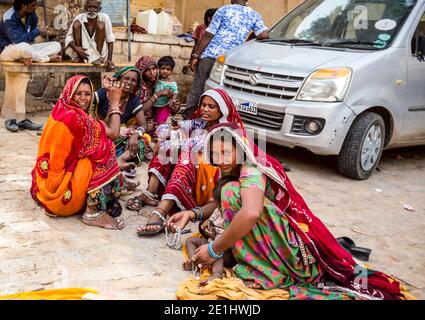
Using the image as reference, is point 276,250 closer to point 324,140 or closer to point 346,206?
point 346,206

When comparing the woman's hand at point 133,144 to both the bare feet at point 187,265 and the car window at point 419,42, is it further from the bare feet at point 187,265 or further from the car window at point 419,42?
the car window at point 419,42

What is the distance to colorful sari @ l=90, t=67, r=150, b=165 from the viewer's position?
15.9 feet

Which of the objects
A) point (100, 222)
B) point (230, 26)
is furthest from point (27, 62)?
point (100, 222)

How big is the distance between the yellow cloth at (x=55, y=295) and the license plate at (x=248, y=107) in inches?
133

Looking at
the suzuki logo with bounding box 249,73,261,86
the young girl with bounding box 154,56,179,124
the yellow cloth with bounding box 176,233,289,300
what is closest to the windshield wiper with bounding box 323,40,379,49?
the suzuki logo with bounding box 249,73,261,86

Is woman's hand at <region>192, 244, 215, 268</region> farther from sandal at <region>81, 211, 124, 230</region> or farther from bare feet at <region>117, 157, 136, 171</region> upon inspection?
bare feet at <region>117, 157, 136, 171</region>

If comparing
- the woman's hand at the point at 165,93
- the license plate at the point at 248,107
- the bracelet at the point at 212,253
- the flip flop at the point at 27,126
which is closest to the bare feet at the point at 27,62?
the flip flop at the point at 27,126

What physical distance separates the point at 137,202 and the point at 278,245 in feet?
5.33

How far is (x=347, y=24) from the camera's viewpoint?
6.21 metres

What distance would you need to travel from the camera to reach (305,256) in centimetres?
301

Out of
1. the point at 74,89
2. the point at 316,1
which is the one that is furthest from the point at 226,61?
the point at 74,89

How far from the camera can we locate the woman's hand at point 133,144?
5.11m

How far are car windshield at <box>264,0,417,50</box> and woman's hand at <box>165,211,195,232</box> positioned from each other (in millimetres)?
3282
